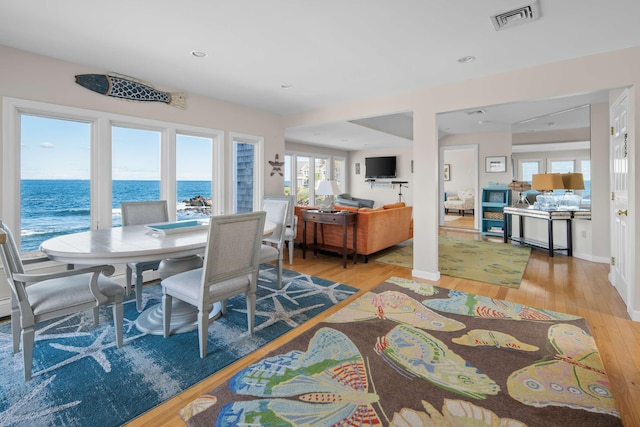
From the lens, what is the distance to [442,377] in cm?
186

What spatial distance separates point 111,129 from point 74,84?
0.52 m

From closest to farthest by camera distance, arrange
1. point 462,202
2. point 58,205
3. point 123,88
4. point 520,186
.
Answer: point 58,205
point 123,88
point 520,186
point 462,202

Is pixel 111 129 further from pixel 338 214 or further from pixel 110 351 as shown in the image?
pixel 338 214

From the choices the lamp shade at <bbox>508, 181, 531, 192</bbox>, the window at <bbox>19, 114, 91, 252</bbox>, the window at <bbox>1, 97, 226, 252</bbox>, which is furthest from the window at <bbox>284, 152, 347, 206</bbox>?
the window at <bbox>19, 114, 91, 252</bbox>

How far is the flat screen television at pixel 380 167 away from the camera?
966 cm

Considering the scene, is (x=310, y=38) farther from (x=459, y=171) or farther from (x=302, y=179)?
(x=459, y=171)

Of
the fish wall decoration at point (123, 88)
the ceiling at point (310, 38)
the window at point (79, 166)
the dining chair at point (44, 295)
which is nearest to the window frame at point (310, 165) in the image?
the window at point (79, 166)

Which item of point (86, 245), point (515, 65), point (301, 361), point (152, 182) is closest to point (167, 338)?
point (86, 245)

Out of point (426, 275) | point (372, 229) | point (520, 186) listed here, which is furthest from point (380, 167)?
point (426, 275)

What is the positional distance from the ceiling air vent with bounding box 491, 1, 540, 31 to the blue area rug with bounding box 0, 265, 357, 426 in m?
2.70

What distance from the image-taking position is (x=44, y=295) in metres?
1.89

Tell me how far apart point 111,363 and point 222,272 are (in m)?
0.89

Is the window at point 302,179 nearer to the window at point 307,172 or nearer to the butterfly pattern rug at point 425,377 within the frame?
the window at point 307,172

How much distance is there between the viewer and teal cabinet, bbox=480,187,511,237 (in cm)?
674
